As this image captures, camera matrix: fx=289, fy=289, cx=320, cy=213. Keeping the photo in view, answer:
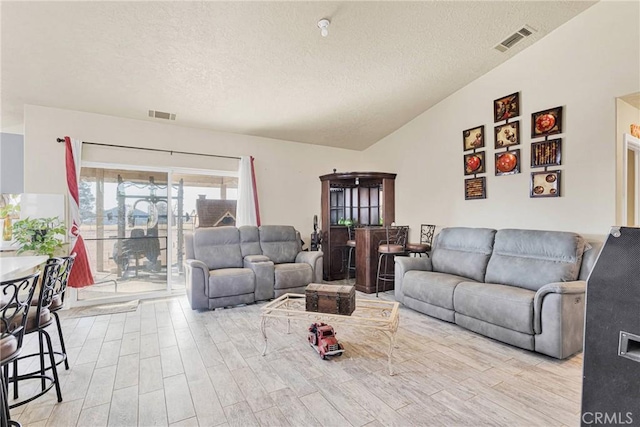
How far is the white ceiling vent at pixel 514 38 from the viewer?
3.20m

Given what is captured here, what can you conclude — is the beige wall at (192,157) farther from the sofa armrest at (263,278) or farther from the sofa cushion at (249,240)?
the sofa armrest at (263,278)

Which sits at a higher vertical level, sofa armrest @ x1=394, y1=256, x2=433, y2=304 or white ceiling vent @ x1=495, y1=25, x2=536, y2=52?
white ceiling vent @ x1=495, y1=25, x2=536, y2=52

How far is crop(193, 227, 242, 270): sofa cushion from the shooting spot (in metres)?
4.23

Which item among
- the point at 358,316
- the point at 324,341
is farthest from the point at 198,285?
the point at 358,316

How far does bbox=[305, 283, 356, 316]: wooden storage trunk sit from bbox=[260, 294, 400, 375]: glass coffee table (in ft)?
0.16

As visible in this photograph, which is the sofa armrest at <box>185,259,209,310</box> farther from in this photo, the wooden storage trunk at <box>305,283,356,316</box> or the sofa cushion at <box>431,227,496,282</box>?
the sofa cushion at <box>431,227,496,282</box>

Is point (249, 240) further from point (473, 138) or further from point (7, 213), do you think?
point (473, 138)

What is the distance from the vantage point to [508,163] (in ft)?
12.2

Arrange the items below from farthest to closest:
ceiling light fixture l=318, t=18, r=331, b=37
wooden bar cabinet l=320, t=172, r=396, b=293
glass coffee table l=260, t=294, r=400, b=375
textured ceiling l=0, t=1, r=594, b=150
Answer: wooden bar cabinet l=320, t=172, r=396, b=293 < ceiling light fixture l=318, t=18, r=331, b=37 < textured ceiling l=0, t=1, r=594, b=150 < glass coffee table l=260, t=294, r=400, b=375

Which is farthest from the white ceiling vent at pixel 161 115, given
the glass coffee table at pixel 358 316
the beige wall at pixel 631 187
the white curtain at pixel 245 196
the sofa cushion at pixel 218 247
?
the beige wall at pixel 631 187

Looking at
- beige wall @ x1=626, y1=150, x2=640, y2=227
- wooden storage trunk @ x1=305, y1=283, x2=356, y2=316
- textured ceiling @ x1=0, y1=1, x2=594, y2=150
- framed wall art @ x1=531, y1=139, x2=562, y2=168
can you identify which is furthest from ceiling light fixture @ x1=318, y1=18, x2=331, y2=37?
beige wall @ x1=626, y1=150, x2=640, y2=227

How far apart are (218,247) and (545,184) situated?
4387 mm

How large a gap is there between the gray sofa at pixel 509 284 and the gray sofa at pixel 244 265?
1.52m

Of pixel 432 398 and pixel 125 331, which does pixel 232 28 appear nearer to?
pixel 125 331
